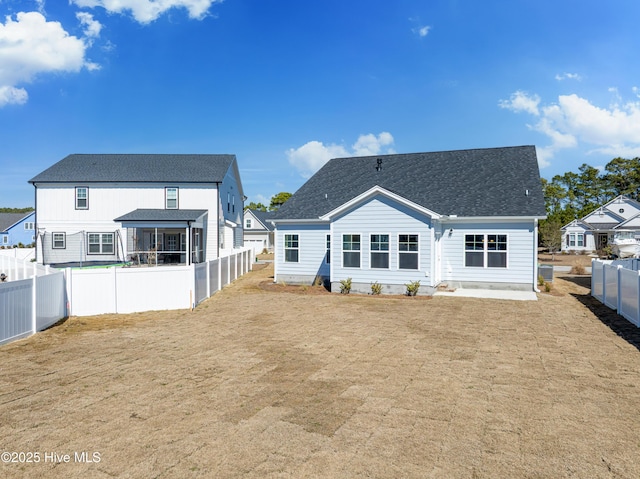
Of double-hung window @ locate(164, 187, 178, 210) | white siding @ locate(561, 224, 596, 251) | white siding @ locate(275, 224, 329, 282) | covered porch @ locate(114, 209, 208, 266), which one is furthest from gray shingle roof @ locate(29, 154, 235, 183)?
white siding @ locate(561, 224, 596, 251)

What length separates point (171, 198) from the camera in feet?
102

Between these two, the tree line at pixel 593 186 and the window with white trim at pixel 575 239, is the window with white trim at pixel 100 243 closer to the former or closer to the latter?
the window with white trim at pixel 575 239

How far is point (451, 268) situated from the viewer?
19453mm

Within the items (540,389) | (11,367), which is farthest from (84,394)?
(540,389)

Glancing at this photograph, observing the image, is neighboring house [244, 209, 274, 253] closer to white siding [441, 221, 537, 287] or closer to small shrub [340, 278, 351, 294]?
small shrub [340, 278, 351, 294]

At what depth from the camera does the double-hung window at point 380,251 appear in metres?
18.5

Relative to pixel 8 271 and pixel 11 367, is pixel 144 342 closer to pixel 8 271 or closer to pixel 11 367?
pixel 11 367

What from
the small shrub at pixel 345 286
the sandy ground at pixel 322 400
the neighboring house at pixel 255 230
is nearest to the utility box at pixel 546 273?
the sandy ground at pixel 322 400

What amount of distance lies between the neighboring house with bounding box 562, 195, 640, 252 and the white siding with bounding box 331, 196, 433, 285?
1616 inches

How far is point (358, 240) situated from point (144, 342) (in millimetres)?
10903

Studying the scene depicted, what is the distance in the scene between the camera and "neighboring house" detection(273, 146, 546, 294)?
59.4ft

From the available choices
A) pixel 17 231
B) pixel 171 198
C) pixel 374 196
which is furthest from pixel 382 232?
pixel 17 231

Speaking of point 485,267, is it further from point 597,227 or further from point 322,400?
point 597,227

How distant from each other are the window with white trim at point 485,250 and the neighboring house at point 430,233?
0.04 m
